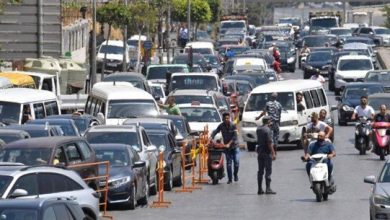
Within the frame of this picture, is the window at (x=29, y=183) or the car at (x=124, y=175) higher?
the window at (x=29, y=183)

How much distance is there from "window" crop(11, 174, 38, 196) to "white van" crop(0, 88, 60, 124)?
15562mm

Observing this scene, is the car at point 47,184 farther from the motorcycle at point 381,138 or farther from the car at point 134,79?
the car at point 134,79

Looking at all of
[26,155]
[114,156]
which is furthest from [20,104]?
[26,155]

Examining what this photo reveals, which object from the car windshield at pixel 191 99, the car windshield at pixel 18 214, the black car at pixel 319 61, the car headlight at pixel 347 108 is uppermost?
the car windshield at pixel 18 214

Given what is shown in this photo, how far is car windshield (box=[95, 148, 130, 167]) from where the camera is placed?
91.4ft

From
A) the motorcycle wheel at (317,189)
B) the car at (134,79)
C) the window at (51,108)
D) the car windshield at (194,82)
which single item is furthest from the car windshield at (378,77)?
the motorcycle wheel at (317,189)

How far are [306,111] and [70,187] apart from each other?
21623mm

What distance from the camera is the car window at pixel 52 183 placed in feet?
68.3

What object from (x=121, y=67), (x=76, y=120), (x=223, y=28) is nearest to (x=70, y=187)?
(x=76, y=120)

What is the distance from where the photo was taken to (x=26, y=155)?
2531 cm

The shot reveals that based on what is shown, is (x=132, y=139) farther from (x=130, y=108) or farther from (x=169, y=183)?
(x=130, y=108)

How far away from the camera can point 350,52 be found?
70.8 m

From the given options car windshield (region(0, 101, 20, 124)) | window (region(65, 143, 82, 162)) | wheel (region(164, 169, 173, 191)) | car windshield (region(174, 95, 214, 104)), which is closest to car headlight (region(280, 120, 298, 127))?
car windshield (region(174, 95, 214, 104))

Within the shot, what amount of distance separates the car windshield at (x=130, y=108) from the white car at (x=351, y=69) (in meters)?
24.2
